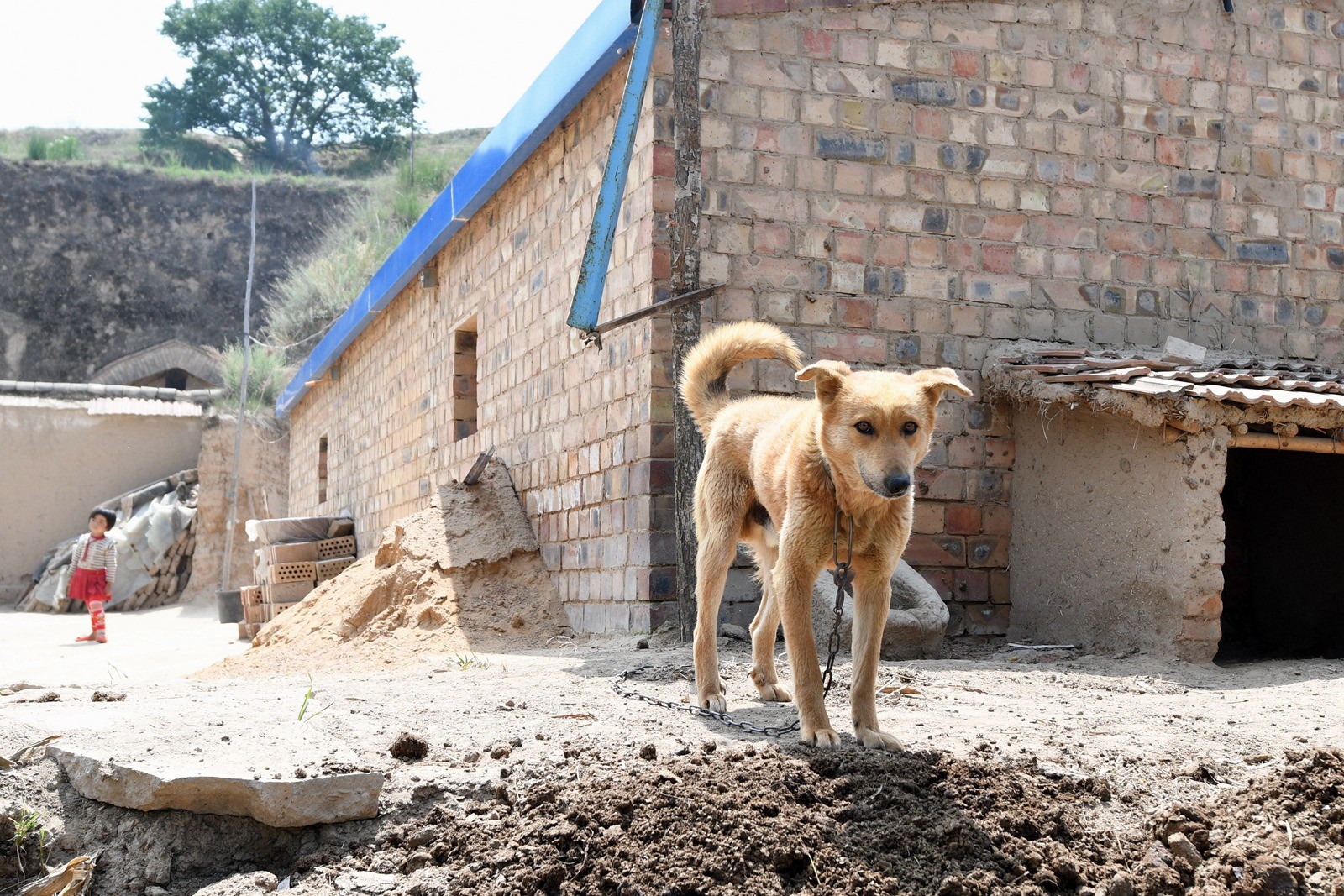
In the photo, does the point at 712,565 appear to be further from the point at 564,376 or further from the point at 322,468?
the point at 322,468

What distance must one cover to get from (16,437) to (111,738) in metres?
18.3

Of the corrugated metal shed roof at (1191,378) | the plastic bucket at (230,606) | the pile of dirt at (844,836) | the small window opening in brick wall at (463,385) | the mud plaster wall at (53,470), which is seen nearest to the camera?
the pile of dirt at (844,836)

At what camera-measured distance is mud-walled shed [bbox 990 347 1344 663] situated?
655 cm

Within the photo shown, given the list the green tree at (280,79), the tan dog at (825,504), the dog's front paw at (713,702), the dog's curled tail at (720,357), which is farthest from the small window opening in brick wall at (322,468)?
the green tree at (280,79)

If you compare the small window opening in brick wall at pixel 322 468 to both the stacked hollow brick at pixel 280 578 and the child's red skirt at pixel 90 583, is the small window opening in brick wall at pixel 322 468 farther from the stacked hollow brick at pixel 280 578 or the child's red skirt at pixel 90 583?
the child's red skirt at pixel 90 583

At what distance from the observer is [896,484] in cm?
369

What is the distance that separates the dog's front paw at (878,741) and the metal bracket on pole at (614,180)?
145 inches

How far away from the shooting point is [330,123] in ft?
156

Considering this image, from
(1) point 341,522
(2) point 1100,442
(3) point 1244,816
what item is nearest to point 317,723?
(3) point 1244,816

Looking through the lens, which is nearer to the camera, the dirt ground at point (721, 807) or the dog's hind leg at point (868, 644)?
the dirt ground at point (721, 807)

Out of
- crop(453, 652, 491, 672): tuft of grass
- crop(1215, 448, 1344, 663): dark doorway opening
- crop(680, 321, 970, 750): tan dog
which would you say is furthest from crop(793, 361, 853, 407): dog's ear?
crop(1215, 448, 1344, 663): dark doorway opening

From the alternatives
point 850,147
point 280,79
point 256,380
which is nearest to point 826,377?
point 850,147

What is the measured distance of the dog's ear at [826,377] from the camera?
158 inches

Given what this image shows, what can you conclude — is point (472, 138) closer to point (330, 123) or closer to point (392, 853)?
point (330, 123)
